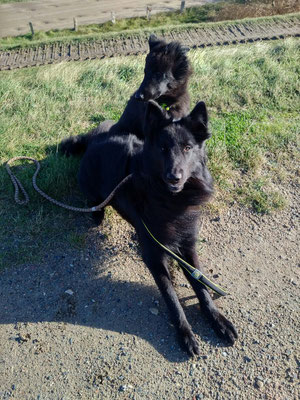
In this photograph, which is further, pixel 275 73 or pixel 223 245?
pixel 275 73

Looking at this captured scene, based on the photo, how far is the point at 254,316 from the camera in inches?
117

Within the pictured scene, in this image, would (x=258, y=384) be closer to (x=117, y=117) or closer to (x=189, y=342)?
(x=189, y=342)

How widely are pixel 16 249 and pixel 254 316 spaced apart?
224 cm

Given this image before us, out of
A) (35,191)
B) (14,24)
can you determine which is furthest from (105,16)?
(35,191)

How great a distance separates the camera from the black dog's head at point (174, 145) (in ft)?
9.02

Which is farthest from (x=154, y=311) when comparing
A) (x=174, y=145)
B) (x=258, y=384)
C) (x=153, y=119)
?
(x=153, y=119)

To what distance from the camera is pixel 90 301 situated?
124 inches

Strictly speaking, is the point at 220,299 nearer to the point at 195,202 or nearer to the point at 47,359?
the point at 195,202

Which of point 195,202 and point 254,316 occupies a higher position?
point 195,202

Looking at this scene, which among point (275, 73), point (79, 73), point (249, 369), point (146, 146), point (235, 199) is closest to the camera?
point (249, 369)

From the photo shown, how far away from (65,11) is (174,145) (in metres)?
25.3

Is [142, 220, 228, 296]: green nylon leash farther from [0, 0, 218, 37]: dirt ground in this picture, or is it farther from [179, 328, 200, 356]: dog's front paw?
[0, 0, 218, 37]: dirt ground

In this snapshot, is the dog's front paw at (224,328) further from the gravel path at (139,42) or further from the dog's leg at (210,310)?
the gravel path at (139,42)

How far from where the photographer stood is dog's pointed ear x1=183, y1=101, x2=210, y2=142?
274cm
